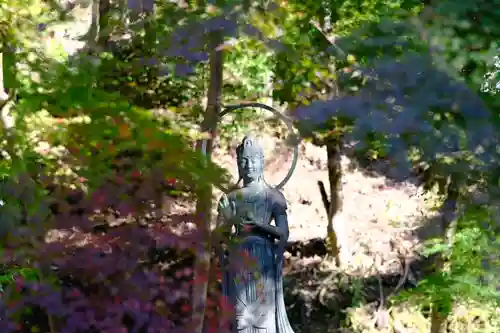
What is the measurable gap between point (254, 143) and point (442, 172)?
2.10m

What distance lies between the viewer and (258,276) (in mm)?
2979

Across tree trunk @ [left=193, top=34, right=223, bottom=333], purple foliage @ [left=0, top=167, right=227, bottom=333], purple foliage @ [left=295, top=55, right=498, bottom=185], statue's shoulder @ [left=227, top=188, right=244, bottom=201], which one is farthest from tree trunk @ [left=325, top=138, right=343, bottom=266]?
purple foliage @ [left=295, top=55, right=498, bottom=185]

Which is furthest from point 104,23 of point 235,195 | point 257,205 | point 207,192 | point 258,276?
point 258,276

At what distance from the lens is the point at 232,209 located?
8.50ft

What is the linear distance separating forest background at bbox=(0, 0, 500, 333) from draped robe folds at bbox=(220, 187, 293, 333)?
0.20 m

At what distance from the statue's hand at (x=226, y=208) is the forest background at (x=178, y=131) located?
1.13 feet

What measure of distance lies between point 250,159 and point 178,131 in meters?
1.04

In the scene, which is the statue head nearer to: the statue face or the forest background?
the statue face

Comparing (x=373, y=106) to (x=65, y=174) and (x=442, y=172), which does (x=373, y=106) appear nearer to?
(x=442, y=172)

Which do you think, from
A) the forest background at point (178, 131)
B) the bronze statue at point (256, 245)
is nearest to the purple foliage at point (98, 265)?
the forest background at point (178, 131)

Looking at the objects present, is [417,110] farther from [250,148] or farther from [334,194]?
[334,194]

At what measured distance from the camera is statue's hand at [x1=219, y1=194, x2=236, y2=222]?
2.48 meters

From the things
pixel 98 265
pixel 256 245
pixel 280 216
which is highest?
pixel 280 216

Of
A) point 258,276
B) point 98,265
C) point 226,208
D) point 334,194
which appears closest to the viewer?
point 98,265
